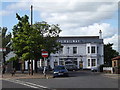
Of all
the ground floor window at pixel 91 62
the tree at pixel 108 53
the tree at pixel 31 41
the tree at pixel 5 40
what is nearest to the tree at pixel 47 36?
the tree at pixel 31 41

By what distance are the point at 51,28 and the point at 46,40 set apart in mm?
2711

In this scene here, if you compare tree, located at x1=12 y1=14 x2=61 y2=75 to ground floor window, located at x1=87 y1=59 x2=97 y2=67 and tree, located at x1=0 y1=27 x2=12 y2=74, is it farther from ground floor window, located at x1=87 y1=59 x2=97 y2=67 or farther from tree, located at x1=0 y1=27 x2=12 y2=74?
ground floor window, located at x1=87 y1=59 x2=97 y2=67

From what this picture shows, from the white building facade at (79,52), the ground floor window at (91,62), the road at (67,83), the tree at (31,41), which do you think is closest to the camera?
the road at (67,83)

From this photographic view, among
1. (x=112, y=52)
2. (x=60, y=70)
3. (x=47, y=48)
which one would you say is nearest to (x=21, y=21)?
(x=47, y=48)

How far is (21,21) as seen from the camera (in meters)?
41.9

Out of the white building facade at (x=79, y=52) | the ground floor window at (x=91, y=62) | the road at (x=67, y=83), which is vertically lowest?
the road at (x=67, y=83)

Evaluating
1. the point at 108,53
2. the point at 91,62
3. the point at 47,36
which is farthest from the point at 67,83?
the point at 108,53

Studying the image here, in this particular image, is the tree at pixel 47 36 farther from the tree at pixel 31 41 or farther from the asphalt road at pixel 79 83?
the asphalt road at pixel 79 83

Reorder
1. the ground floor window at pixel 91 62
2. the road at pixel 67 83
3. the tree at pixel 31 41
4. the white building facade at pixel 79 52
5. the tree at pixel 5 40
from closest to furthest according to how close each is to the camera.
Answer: the road at pixel 67 83 → the tree at pixel 31 41 → the tree at pixel 5 40 → the ground floor window at pixel 91 62 → the white building facade at pixel 79 52

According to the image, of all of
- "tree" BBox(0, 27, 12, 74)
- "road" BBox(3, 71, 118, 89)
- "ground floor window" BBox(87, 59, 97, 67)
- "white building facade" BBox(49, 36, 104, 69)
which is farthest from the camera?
"white building facade" BBox(49, 36, 104, 69)

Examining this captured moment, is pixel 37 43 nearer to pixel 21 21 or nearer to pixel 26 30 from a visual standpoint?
pixel 26 30

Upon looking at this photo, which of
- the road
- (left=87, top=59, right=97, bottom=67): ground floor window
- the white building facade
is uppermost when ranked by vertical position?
the white building facade

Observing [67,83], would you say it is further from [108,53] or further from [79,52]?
[108,53]

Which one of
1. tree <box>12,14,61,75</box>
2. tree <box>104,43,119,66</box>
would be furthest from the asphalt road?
tree <box>104,43,119,66</box>
